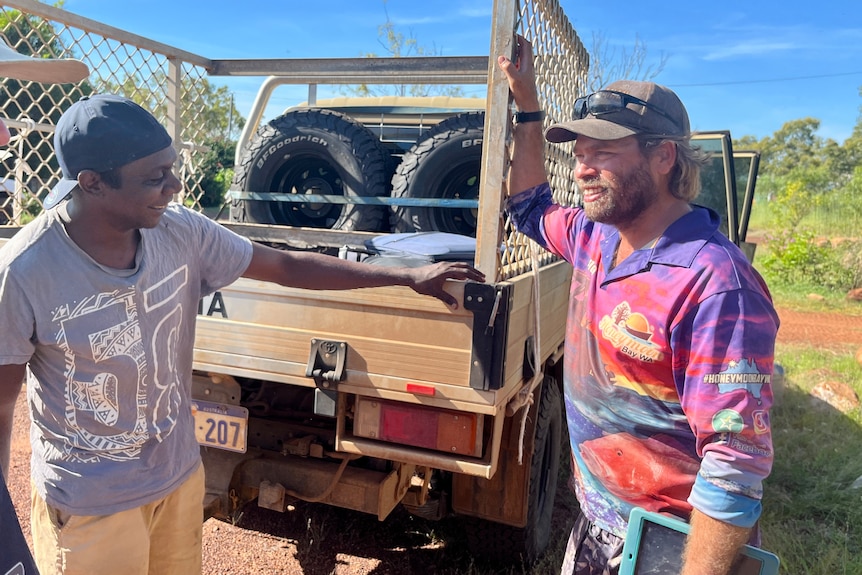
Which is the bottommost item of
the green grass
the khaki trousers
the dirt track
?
the dirt track

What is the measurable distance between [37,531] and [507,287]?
1.43 meters

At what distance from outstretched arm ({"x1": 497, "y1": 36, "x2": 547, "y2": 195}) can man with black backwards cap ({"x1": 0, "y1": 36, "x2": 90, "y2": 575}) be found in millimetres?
1227

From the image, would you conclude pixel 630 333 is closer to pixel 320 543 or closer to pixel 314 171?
pixel 320 543

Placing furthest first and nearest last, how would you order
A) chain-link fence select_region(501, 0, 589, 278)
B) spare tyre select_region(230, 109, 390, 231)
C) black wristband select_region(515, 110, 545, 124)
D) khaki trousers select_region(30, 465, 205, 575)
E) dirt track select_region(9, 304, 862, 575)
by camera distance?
1. spare tyre select_region(230, 109, 390, 231)
2. dirt track select_region(9, 304, 862, 575)
3. chain-link fence select_region(501, 0, 589, 278)
4. black wristband select_region(515, 110, 545, 124)
5. khaki trousers select_region(30, 465, 205, 575)

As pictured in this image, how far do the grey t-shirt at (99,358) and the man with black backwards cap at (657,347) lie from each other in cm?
109

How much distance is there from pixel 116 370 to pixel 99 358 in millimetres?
53

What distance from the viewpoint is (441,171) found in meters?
3.19

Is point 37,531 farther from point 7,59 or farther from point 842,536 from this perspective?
point 842,536

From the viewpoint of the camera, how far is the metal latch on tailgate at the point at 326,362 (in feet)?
6.96

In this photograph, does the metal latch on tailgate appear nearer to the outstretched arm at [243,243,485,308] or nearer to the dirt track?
the outstretched arm at [243,243,485,308]

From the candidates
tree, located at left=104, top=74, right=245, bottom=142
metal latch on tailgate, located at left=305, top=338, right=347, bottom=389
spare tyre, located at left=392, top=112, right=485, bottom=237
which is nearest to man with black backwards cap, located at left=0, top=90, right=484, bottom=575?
metal latch on tailgate, located at left=305, top=338, right=347, bottom=389

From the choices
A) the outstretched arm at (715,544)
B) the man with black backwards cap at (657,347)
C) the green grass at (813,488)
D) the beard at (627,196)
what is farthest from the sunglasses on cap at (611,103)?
the green grass at (813,488)

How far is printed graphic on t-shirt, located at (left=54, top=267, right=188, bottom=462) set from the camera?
1543 millimetres

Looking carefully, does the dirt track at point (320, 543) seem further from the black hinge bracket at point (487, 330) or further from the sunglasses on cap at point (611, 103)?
the sunglasses on cap at point (611, 103)
